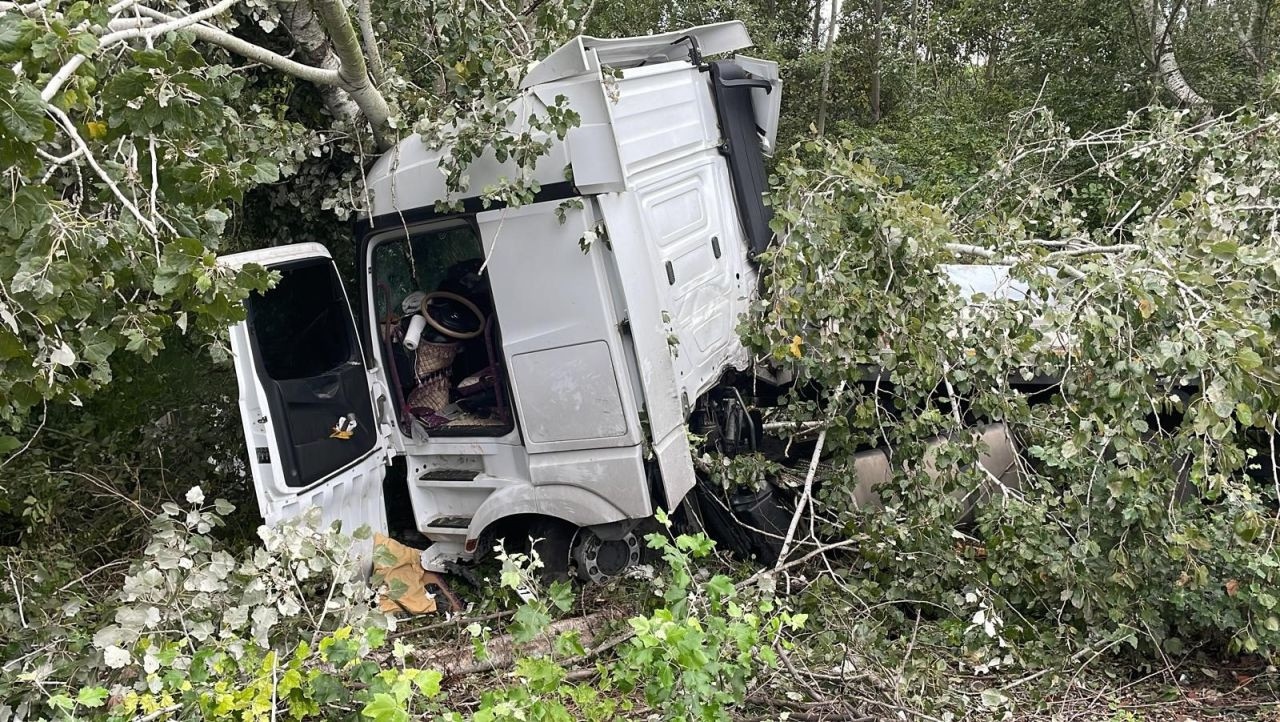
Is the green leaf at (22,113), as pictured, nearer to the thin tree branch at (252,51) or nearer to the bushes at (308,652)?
the thin tree branch at (252,51)

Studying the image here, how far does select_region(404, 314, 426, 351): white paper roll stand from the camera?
4.76 metres

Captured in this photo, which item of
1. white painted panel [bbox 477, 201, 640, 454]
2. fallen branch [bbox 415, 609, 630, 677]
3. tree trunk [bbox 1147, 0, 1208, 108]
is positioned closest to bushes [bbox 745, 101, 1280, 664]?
white painted panel [bbox 477, 201, 640, 454]

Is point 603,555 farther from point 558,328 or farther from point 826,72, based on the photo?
point 826,72

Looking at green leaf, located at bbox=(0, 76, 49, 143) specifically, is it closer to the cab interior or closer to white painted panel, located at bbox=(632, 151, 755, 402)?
the cab interior

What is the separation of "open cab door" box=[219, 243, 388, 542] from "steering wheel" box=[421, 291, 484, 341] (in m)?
0.45

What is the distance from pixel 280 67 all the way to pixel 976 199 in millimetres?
4349

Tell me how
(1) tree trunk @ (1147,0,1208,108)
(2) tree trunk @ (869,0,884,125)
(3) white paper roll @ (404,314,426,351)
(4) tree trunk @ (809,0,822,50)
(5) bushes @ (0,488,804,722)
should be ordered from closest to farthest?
(5) bushes @ (0,488,804,722)
(3) white paper roll @ (404,314,426,351)
(1) tree trunk @ (1147,0,1208,108)
(2) tree trunk @ (869,0,884,125)
(4) tree trunk @ (809,0,822,50)

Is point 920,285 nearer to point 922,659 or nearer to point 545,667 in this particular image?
point 922,659

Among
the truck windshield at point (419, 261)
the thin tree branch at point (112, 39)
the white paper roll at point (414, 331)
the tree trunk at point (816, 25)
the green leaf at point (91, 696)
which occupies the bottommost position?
the green leaf at point (91, 696)

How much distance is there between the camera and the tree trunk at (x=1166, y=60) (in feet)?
29.1

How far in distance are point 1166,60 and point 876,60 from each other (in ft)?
15.5

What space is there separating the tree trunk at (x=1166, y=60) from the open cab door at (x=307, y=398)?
8.37 meters

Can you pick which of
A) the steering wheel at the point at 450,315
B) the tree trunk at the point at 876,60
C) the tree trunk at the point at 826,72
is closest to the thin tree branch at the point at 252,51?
the steering wheel at the point at 450,315

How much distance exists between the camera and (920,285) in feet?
13.3
